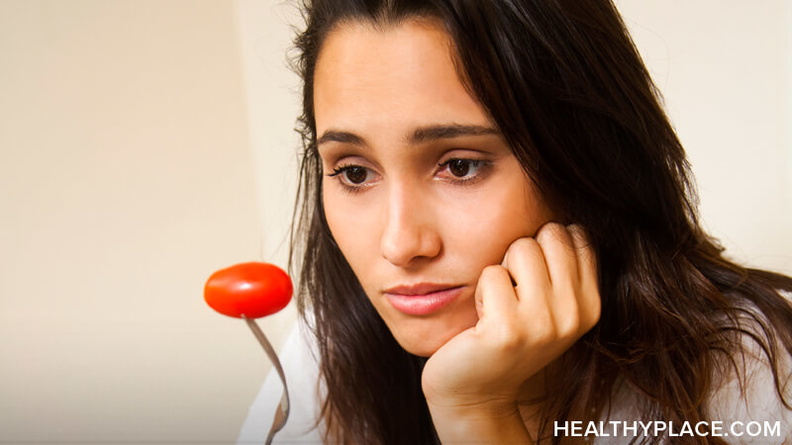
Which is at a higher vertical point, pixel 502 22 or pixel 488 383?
pixel 502 22

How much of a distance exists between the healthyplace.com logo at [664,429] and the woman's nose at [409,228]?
42 cm

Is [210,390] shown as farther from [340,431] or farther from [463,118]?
[463,118]

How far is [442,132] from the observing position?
98 cm

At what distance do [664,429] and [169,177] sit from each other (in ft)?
4.95

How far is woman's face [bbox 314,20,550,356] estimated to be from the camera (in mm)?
985

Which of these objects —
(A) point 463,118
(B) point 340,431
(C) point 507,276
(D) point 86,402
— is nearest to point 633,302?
(C) point 507,276

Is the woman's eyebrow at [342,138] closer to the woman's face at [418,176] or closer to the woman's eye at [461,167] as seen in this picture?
the woman's face at [418,176]

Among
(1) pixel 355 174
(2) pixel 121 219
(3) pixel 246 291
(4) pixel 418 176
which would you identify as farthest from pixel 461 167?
(2) pixel 121 219

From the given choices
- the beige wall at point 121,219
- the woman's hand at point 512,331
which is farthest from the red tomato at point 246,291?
the beige wall at point 121,219

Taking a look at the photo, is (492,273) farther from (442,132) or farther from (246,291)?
(246,291)

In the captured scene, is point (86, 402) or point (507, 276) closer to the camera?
point (507, 276)

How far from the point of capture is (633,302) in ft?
3.94

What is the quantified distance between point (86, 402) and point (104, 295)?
285 millimetres

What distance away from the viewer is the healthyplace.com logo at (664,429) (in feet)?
3.82
